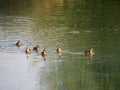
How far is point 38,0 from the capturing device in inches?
2251

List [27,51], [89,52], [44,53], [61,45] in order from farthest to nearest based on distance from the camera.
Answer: [61,45]
[27,51]
[89,52]
[44,53]

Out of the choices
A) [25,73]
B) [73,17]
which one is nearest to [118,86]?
[25,73]

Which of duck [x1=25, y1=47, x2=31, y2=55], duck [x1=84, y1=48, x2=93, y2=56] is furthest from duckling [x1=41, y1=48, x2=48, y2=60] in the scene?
duck [x1=84, y1=48, x2=93, y2=56]

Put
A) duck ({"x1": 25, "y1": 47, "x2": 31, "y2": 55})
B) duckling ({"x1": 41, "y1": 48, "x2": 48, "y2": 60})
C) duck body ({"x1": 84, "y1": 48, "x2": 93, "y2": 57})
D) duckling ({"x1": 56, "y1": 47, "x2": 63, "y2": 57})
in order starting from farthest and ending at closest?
1. duck ({"x1": 25, "y1": 47, "x2": 31, "y2": 55})
2. duckling ({"x1": 56, "y1": 47, "x2": 63, "y2": 57})
3. duck body ({"x1": 84, "y1": 48, "x2": 93, "y2": 57})
4. duckling ({"x1": 41, "y1": 48, "x2": 48, "y2": 60})

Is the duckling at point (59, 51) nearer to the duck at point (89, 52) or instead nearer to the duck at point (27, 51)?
the duck at point (89, 52)

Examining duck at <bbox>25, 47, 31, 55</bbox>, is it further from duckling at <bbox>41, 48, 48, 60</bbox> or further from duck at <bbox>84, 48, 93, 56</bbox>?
duck at <bbox>84, 48, 93, 56</bbox>

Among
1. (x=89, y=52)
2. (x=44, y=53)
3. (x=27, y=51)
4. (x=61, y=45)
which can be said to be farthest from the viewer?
(x=61, y=45)

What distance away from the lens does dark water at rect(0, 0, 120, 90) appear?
90.6 feet

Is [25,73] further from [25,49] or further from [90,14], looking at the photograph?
[90,14]

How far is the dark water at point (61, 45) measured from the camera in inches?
1088

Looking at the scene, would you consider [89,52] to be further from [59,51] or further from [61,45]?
[61,45]

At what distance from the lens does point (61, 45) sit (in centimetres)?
3388

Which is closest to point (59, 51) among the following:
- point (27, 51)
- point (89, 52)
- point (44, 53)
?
point (44, 53)

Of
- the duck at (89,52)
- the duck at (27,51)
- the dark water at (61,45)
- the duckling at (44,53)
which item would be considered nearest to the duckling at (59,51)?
the dark water at (61,45)
